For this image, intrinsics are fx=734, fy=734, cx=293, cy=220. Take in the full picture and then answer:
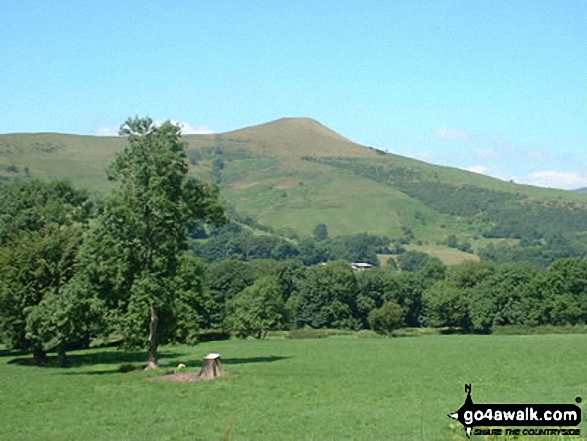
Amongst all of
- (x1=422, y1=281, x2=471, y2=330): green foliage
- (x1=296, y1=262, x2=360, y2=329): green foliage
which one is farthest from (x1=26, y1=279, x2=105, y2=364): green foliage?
(x1=296, y1=262, x2=360, y2=329): green foliage

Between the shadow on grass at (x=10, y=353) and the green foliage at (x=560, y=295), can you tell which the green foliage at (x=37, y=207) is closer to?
the shadow on grass at (x=10, y=353)

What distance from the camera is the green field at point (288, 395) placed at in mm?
25688

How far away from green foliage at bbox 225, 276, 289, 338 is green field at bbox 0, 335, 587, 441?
3896 cm

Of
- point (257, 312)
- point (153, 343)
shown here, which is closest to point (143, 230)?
point (153, 343)

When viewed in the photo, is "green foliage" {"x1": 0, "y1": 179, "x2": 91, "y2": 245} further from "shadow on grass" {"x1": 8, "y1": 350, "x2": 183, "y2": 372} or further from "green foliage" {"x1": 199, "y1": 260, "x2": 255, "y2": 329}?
"green foliage" {"x1": 199, "y1": 260, "x2": 255, "y2": 329}

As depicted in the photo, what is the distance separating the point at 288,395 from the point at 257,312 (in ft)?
206

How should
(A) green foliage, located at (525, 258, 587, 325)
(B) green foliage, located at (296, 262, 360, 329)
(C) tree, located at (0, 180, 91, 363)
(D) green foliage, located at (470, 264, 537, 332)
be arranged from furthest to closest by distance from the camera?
(B) green foliage, located at (296, 262, 360, 329) → (D) green foliage, located at (470, 264, 537, 332) → (A) green foliage, located at (525, 258, 587, 325) → (C) tree, located at (0, 180, 91, 363)

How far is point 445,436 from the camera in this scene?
23000 millimetres

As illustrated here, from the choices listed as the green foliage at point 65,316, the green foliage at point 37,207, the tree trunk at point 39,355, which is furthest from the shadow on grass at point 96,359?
the green foliage at point 37,207

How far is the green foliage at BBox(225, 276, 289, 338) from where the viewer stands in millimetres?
96188

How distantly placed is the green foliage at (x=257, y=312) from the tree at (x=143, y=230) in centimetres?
4853

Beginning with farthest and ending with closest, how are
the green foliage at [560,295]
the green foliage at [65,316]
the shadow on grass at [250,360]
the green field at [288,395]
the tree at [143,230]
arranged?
the green foliage at [560,295]
the shadow on grass at [250,360]
the green foliage at [65,316]
the tree at [143,230]
the green field at [288,395]

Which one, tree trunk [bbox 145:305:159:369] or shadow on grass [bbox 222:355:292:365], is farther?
shadow on grass [bbox 222:355:292:365]

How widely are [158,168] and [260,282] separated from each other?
57.3m
